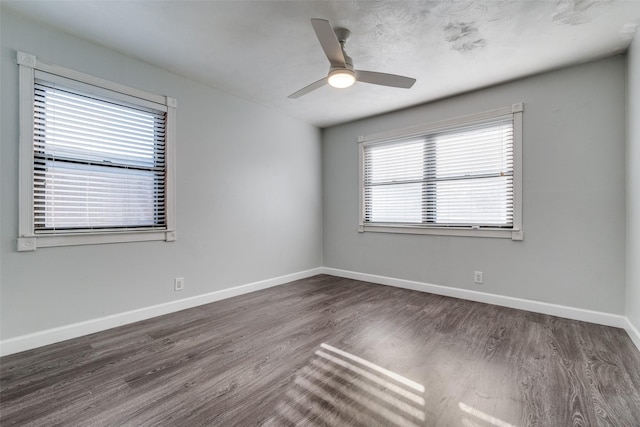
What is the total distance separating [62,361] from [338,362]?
2003mm

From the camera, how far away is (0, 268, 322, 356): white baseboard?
7.07 ft

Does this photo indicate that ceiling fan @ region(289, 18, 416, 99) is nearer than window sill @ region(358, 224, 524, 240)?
Yes

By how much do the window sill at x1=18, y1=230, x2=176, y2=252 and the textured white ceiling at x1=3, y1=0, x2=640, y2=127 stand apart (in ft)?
5.62

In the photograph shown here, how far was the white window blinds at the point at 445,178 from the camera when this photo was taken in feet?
10.7

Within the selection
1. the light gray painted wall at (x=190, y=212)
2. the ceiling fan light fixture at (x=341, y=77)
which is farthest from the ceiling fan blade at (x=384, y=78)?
the light gray painted wall at (x=190, y=212)

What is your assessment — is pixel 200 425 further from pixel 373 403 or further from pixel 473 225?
pixel 473 225

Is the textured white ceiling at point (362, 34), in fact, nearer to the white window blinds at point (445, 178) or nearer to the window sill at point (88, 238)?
the white window blinds at point (445, 178)

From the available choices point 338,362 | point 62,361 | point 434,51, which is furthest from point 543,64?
point 62,361

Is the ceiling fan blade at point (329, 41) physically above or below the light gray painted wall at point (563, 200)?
above

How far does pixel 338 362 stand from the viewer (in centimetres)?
202

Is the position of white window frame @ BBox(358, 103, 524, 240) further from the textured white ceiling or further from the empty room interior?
the textured white ceiling

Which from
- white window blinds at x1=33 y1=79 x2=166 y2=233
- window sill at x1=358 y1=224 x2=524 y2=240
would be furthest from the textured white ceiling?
window sill at x1=358 y1=224 x2=524 y2=240

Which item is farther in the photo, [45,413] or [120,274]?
[120,274]

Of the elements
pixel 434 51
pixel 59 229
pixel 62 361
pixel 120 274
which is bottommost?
pixel 62 361
